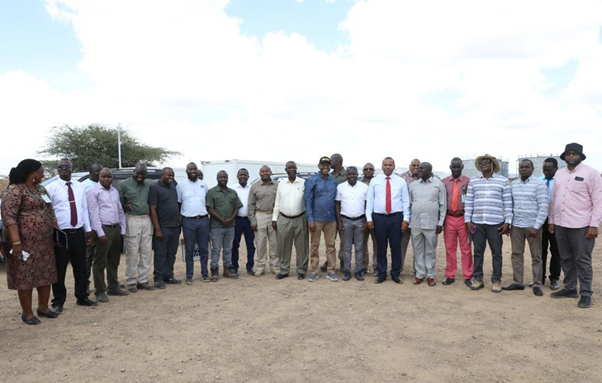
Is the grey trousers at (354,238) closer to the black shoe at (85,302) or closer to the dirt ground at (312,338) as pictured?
the dirt ground at (312,338)

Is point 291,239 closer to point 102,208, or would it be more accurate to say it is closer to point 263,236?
point 263,236

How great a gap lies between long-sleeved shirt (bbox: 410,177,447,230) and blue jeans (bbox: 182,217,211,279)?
3.46 m

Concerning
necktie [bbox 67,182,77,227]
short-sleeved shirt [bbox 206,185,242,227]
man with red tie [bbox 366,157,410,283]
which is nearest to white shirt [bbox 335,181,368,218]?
man with red tie [bbox 366,157,410,283]

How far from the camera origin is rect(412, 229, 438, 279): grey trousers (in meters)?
6.80

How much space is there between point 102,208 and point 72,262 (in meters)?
0.85

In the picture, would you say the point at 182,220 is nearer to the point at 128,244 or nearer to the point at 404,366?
the point at 128,244

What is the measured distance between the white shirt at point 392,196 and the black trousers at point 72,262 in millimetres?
4265

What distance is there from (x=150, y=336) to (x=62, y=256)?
175 centimetres

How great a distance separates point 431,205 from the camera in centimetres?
674

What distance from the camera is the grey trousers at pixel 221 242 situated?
737 centimetres

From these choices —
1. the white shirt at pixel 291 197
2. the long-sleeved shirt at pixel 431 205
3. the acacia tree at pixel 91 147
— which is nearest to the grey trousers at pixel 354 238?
the white shirt at pixel 291 197

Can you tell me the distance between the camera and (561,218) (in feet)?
19.4

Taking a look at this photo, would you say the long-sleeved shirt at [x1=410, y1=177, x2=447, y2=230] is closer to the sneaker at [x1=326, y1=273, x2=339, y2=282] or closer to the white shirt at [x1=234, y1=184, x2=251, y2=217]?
the sneaker at [x1=326, y1=273, x2=339, y2=282]

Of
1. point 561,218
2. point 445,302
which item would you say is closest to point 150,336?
point 445,302
